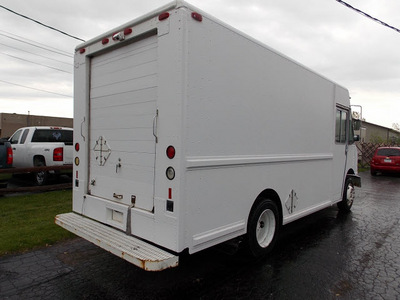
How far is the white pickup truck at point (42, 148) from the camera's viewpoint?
32.3ft

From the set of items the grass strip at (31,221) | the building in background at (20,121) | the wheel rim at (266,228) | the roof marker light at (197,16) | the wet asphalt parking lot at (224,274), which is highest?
the building in background at (20,121)

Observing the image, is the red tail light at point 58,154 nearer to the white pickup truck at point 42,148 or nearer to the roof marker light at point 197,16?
the white pickup truck at point 42,148

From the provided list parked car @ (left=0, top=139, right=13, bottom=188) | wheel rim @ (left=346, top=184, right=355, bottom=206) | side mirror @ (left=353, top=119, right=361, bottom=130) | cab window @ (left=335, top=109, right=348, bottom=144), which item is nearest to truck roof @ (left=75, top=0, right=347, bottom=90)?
cab window @ (left=335, top=109, right=348, bottom=144)

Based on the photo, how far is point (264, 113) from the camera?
431 cm

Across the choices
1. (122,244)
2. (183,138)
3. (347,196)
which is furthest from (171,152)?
(347,196)

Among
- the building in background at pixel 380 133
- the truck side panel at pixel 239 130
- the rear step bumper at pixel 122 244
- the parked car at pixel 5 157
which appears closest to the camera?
the rear step bumper at pixel 122 244

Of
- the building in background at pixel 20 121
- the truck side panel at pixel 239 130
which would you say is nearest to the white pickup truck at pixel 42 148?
the truck side panel at pixel 239 130

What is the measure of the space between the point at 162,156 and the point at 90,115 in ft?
6.03

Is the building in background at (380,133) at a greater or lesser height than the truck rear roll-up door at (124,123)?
greater

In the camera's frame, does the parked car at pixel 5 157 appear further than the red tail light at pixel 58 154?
No

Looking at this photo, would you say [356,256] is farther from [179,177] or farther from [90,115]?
[90,115]

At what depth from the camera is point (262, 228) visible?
4.67 m

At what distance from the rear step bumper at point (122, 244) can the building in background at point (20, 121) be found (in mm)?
26753

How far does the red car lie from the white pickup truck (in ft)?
53.2
